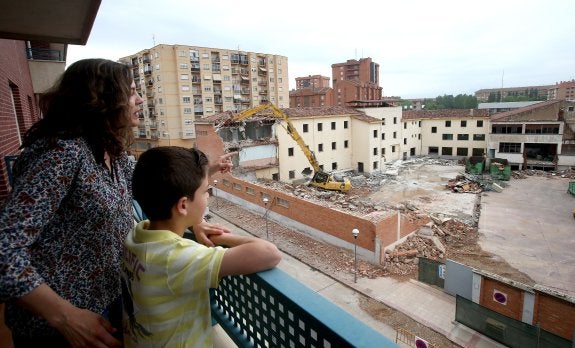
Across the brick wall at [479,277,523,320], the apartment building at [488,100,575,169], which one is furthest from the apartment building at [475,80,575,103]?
the brick wall at [479,277,523,320]

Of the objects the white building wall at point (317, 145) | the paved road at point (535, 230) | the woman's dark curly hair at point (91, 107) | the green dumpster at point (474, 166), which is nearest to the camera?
the woman's dark curly hair at point (91, 107)

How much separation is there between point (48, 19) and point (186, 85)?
36.9 m

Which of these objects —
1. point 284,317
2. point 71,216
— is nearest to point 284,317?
point 284,317

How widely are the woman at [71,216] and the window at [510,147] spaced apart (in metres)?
38.8

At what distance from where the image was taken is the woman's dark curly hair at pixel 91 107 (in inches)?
57.4

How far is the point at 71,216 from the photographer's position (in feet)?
4.83

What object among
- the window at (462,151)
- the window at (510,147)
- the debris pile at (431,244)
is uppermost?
the window at (510,147)

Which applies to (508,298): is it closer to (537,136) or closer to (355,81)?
(537,136)

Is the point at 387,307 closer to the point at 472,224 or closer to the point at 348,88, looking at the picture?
the point at 472,224

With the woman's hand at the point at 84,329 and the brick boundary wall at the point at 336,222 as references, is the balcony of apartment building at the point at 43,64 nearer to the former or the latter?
the woman's hand at the point at 84,329

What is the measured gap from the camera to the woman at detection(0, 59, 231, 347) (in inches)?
48.0

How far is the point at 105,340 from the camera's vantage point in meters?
1.36

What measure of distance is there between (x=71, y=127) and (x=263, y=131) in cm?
2457

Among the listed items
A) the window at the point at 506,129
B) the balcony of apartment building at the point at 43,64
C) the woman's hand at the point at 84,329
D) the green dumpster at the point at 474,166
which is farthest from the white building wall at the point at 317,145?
the woman's hand at the point at 84,329
